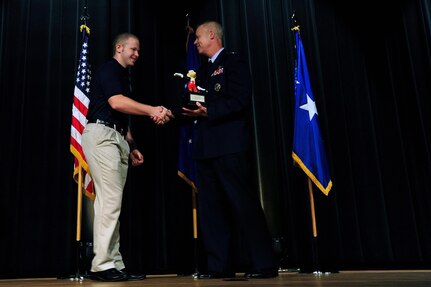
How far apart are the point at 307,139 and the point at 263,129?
2.44ft

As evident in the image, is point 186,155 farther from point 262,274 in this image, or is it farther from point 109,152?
point 262,274

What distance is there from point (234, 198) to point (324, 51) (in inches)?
90.3

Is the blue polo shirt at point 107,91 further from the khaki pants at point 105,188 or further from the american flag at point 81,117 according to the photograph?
the american flag at point 81,117

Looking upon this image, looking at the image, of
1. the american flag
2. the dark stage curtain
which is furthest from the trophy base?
the dark stage curtain

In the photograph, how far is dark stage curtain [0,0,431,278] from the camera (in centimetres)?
326

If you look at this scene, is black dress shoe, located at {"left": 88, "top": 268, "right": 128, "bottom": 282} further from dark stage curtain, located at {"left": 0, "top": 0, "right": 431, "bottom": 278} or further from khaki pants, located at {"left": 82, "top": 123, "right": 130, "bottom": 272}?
dark stage curtain, located at {"left": 0, "top": 0, "right": 431, "bottom": 278}

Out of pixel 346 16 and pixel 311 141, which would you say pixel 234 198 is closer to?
pixel 311 141

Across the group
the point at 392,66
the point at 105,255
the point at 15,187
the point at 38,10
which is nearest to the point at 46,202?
the point at 15,187

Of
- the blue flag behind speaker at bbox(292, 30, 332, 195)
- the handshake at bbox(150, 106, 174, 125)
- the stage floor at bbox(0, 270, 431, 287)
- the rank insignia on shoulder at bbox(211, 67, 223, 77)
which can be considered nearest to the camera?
the stage floor at bbox(0, 270, 431, 287)

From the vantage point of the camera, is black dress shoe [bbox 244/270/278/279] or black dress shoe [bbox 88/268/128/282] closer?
black dress shoe [bbox 244/270/278/279]

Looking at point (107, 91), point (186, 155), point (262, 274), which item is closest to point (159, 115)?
point (107, 91)

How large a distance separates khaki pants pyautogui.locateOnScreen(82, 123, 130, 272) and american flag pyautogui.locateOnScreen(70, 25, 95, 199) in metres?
0.59

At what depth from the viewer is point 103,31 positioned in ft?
12.1

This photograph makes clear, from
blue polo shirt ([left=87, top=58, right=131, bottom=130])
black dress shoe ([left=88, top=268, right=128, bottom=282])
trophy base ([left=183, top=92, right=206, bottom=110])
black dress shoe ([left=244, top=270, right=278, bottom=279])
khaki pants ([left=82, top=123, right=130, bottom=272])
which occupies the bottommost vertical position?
black dress shoe ([left=244, top=270, right=278, bottom=279])
